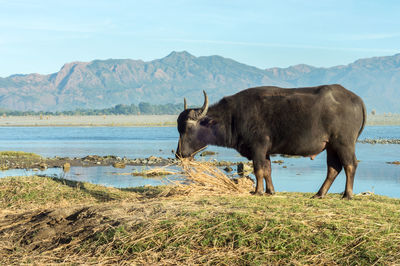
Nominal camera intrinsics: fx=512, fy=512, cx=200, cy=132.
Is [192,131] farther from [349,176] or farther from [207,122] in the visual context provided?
[349,176]

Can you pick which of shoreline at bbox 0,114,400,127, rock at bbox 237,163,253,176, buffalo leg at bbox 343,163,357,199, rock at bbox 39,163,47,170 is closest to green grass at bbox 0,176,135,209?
buffalo leg at bbox 343,163,357,199

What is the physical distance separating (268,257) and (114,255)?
194 cm

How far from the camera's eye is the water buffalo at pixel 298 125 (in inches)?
371

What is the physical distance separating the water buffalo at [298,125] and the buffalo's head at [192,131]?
0.28 meters

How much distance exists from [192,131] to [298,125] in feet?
7.05

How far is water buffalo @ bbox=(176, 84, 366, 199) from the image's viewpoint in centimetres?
941

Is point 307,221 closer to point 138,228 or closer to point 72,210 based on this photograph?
point 138,228

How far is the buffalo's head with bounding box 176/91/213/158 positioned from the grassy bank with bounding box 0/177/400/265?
1.89 metres

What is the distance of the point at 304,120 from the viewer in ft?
31.1

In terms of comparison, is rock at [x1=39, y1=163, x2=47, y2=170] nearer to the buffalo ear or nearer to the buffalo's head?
the buffalo's head

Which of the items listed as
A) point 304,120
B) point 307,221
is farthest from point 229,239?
point 304,120

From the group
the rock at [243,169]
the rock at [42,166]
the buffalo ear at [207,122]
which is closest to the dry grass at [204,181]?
the buffalo ear at [207,122]

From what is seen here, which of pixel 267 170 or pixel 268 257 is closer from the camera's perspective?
pixel 268 257

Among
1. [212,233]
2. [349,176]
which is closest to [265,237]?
[212,233]
